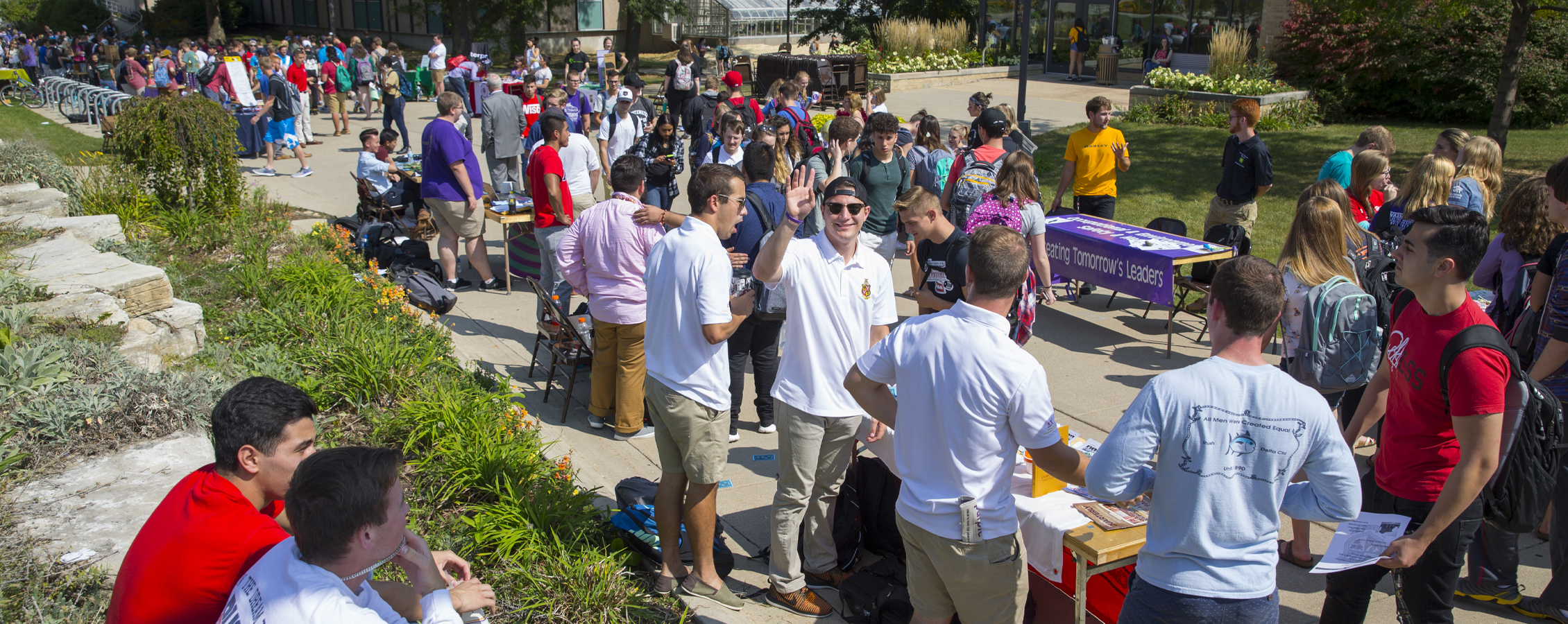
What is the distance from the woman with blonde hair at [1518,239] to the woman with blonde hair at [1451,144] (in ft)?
6.51

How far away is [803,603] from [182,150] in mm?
8514

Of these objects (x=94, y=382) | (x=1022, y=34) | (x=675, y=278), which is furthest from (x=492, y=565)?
(x=1022, y=34)

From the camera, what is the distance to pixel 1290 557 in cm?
452

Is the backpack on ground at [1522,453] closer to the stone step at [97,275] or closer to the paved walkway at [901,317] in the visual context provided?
the paved walkway at [901,317]

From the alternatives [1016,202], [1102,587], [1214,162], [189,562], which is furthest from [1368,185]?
[1214,162]

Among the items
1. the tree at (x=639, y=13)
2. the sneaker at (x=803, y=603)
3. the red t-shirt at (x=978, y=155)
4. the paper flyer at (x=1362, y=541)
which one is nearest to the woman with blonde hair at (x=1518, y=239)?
the paper flyer at (x=1362, y=541)

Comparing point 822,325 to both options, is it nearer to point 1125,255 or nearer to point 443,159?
point 1125,255

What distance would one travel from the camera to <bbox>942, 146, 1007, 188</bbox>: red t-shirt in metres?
7.82

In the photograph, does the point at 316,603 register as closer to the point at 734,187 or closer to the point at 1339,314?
the point at 734,187

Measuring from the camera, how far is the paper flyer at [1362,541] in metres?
2.86

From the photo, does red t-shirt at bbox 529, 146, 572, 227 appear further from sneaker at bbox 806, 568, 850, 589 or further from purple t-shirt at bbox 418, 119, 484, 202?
sneaker at bbox 806, 568, 850, 589

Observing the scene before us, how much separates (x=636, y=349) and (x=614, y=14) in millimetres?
40695

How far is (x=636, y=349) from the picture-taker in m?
5.80

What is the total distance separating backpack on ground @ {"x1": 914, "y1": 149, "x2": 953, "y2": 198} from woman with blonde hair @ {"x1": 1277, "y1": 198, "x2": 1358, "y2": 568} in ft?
14.1
